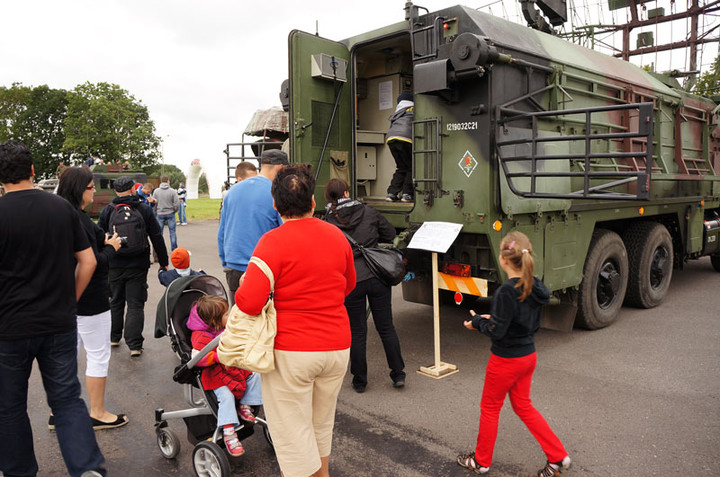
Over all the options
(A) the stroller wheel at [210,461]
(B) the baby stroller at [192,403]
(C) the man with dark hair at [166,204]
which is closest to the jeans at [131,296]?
(B) the baby stroller at [192,403]

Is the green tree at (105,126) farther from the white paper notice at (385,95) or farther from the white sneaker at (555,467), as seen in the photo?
the white sneaker at (555,467)

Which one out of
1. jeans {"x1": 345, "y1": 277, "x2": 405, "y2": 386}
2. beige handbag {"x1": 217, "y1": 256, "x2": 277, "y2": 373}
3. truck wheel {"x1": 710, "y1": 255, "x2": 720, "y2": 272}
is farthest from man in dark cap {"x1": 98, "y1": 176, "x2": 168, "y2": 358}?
truck wheel {"x1": 710, "y1": 255, "x2": 720, "y2": 272}

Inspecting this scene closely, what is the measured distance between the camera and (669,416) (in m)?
3.96

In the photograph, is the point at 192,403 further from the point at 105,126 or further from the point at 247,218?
the point at 105,126

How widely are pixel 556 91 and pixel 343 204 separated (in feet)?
8.29

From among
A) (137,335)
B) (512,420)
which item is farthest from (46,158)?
(512,420)

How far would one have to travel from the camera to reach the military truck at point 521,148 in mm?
4660

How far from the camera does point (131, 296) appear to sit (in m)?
5.24

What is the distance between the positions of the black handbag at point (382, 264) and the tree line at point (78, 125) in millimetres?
41775

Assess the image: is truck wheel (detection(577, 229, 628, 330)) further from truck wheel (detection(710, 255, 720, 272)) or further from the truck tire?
truck wheel (detection(710, 255, 720, 272))

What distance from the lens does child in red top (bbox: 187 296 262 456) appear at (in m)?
3.16

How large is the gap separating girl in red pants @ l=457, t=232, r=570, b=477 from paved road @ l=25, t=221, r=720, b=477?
0.23 meters

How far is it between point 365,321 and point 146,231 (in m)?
2.39

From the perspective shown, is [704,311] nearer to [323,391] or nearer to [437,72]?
[437,72]
